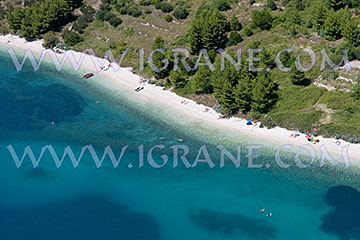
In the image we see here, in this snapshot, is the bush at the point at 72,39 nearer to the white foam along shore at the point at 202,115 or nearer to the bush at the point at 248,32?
the white foam along shore at the point at 202,115

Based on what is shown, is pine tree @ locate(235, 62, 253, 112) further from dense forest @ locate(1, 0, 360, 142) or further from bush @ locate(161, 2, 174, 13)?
bush @ locate(161, 2, 174, 13)

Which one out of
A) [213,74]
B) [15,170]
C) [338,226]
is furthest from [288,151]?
[15,170]

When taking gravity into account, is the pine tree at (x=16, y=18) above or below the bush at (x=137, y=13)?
below

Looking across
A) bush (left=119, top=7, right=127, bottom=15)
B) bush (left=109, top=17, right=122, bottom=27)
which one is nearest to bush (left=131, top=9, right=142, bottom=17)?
bush (left=119, top=7, right=127, bottom=15)

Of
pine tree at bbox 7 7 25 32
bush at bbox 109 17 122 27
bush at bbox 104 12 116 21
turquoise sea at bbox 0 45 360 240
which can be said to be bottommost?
turquoise sea at bbox 0 45 360 240

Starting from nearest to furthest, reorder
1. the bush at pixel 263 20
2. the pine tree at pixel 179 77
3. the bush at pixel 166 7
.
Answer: the pine tree at pixel 179 77 → the bush at pixel 263 20 → the bush at pixel 166 7

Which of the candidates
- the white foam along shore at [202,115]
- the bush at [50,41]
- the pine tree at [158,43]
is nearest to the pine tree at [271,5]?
the pine tree at [158,43]

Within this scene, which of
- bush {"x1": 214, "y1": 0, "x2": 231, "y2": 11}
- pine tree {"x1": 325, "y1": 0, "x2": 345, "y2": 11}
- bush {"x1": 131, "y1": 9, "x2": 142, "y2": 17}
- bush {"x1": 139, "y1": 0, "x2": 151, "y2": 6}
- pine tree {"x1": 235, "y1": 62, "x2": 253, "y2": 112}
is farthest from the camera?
bush {"x1": 139, "y1": 0, "x2": 151, "y2": 6}
